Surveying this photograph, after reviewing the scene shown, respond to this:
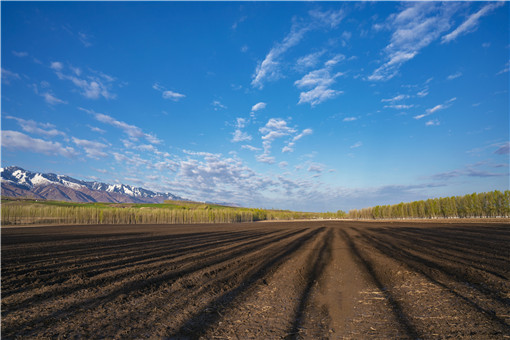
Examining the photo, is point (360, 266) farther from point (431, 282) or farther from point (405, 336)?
point (405, 336)

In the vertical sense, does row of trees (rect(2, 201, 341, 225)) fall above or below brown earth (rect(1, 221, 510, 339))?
below

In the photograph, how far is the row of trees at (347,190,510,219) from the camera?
2092 inches

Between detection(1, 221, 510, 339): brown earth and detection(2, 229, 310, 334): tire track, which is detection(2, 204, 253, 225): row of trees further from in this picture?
detection(2, 229, 310, 334): tire track

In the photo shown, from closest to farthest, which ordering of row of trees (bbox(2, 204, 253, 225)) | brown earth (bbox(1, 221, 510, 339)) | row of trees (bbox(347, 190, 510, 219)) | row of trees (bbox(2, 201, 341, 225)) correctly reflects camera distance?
brown earth (bbox(1, 221, 510, 339)) → row of trees (bbox(2, 204, 253, 225)) → row of trees (bbox(2, 201, 341, 225)) → row of trees (bbox(347, 190, 510, 219))

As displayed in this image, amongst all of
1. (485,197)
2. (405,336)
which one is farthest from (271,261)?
(485,197)

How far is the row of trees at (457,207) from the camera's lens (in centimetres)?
5312

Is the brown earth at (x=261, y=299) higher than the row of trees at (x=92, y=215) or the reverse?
higher

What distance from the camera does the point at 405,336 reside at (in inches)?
137

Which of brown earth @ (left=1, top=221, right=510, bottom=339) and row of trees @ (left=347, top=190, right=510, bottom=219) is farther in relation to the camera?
row of trees @ (left=347, top=190, right=510, bottom=219)

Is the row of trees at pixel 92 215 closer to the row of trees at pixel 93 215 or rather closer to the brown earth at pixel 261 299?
the row of trees at pixel 93 215

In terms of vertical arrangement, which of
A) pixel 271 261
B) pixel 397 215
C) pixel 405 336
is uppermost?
pixel 405 336

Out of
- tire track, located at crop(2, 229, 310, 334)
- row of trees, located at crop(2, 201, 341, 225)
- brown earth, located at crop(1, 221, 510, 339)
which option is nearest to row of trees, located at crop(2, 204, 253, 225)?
row of trees, located at crop(2, 201, 341, 225)

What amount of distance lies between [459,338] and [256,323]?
125 inches

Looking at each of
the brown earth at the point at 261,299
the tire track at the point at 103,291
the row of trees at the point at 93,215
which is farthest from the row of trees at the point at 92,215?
the tire track at the point at 103,291
